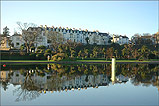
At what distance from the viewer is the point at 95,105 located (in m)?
6.74

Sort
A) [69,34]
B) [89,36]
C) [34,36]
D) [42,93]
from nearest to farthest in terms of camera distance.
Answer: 1. [42,93]
2. [34,36]
3. [69,34]
4. [89,36]

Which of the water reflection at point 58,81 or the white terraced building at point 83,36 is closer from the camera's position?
the water reflection at point 58,81

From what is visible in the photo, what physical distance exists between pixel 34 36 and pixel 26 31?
2840mm

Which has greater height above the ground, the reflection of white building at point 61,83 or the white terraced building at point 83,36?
the white terraced building at point 83,36

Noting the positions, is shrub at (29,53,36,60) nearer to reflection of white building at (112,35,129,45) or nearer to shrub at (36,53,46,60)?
shrub at (36,53,46,60)

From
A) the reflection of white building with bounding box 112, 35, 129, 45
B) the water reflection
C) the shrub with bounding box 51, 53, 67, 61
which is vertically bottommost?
the water reflection

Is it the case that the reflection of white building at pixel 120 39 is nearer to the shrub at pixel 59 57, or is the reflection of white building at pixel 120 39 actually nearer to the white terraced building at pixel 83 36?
the white terraced building at pixel 83 36

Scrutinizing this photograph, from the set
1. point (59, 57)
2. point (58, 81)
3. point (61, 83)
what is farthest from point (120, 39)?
point (61, 83)

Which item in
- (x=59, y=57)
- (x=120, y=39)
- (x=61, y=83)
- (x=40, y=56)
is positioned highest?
(x=120, y=39)

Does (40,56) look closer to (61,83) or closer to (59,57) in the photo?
(59,57)

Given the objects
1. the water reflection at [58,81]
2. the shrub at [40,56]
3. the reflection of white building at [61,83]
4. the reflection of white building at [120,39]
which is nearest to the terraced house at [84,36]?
the reflection of white building at [120,39]

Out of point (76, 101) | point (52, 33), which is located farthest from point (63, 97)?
point (52, 33)

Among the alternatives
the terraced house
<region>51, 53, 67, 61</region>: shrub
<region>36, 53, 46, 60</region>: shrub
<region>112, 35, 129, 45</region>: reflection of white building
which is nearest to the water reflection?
<region>51, 53, 67, 61</region>: shrub

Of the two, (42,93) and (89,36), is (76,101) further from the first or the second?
(89,36)
